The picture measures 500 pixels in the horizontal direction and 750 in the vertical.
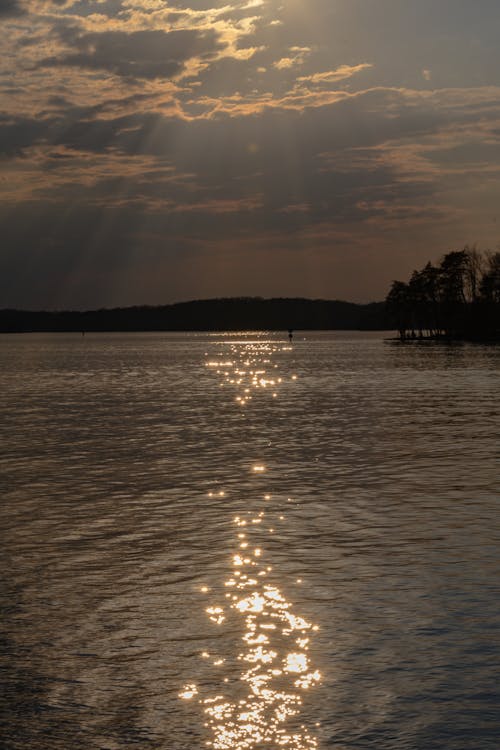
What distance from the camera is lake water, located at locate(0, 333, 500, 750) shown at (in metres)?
8.70

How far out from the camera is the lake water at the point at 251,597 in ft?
28.6

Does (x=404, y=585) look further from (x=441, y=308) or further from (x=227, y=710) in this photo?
(x=441, y=308)

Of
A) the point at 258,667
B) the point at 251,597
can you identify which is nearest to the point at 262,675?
the point at 258,667

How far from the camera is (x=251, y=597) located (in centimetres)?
1285

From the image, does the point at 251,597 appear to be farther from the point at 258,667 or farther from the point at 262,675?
the point at 262,675

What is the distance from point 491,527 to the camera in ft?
56.7

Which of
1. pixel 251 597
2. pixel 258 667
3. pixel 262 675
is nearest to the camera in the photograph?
pixel 262 675

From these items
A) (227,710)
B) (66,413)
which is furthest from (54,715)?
(66,413)

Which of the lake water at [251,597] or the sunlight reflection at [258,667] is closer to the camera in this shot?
the sunlight reflection at [258,667]

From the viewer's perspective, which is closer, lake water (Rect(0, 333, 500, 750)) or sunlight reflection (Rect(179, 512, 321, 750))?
sunlight reflection (Rect(179, 512, 321, 750))

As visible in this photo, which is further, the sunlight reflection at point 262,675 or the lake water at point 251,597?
the lake water at point 251,597

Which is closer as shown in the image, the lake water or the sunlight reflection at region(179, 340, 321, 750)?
the sunlight reflection at region(179, 340, 321, 750)

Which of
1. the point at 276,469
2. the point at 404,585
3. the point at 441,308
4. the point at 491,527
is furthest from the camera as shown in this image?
the point at 441,308

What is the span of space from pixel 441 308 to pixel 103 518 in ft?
610
